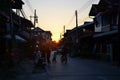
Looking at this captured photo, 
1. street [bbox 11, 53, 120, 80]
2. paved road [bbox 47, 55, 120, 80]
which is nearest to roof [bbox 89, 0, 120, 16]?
paved road [bbox 47, 55, 120, 80]

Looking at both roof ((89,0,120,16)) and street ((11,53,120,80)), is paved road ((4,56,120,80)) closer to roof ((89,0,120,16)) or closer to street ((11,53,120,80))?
street ((11,53,120,80))

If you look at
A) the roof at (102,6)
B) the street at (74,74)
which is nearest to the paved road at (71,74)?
the street at (74,74)

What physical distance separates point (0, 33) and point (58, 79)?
13.3m

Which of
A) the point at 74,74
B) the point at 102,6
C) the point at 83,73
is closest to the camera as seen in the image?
the point at 74,74

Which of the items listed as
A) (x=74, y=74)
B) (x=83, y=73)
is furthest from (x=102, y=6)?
(x=74, y=74)

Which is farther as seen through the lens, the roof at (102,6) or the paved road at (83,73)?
the roof at (102,6)

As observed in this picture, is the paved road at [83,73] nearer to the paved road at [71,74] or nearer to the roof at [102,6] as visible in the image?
the paved road at [71,74]

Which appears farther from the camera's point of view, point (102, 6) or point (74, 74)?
point (102, 6)

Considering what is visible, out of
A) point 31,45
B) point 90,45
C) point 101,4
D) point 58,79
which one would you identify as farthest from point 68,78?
point 90,45

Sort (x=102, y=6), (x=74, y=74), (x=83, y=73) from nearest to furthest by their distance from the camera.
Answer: (x=74, y=74) < (x=83, y=73) < (x=102, y=6)

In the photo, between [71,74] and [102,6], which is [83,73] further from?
[102,6]

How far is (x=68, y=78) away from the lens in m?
18.3

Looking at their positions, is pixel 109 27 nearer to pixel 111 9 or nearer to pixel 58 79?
pixel 111 9

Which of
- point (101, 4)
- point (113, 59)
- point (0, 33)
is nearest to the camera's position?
point (0, 33)
